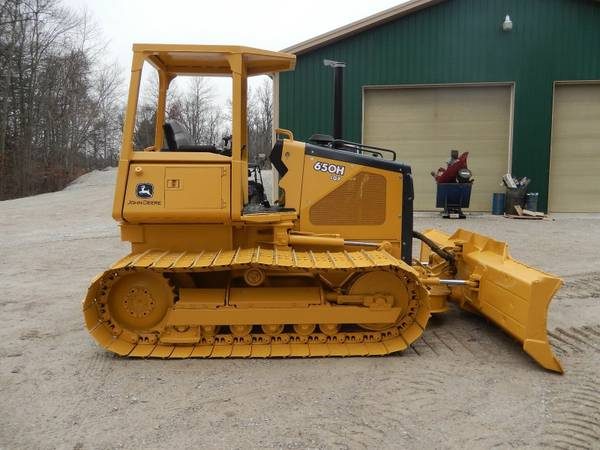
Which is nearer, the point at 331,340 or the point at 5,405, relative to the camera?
the point at 5,405

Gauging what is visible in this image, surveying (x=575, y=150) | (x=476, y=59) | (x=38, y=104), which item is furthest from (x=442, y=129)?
(x=38, y=104)

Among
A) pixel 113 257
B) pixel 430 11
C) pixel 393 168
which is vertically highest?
pixel 430 11

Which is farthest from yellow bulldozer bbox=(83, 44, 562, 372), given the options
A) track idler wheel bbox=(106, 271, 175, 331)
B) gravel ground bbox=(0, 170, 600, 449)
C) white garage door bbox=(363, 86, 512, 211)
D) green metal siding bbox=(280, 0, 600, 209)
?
white garage door bbox=(363, 86, 512, 211)

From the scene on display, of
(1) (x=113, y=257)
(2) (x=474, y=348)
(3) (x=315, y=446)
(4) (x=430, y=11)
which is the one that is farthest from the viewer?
(4) (x=430, y=11)

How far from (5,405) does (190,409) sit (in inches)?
48.8

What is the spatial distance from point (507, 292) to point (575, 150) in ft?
39.3

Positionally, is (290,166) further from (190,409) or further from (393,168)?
(190,409)

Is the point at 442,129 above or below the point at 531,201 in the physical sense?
above

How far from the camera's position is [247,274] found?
14.6 feet

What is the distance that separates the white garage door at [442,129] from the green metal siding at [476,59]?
1.22 feet

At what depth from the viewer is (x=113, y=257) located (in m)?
9.16

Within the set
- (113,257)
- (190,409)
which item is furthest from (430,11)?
(190,409)

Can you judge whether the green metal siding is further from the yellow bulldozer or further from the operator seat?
the yellow bulldozer

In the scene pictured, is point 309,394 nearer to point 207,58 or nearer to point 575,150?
point 207,58
